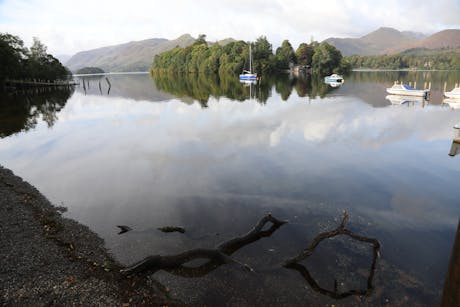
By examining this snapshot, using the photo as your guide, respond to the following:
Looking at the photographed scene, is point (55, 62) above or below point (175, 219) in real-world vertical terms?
above

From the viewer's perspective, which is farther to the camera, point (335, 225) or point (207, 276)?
point (335, 225)

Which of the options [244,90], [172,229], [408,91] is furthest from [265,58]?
[172,229]

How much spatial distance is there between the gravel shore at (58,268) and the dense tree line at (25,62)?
88027 mm

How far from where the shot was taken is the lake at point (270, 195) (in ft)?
33.9

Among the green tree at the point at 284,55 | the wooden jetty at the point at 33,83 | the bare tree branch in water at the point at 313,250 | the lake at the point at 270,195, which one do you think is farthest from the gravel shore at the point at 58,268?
the green tree at the point at 284,55

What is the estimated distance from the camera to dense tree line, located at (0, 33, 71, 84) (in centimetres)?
8178

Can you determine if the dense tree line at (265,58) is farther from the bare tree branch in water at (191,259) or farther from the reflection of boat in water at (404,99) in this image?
the bare tree branch in water at (191,259)

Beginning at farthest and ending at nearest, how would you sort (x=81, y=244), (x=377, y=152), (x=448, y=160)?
(x=377, y=152)
(x=448, y=160)
(x=81, y=244)

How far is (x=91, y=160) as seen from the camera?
81.7 ft

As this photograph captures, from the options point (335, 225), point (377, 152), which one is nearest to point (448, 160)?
point (377, 152)

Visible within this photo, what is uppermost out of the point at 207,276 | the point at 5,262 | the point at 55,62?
the point at 55,62

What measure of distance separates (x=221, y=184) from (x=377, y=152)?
15164mm

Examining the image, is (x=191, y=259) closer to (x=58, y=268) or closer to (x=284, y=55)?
(x=58, y=268)

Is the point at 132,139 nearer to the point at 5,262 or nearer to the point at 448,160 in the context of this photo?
the point at 5,262
